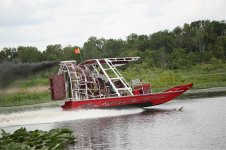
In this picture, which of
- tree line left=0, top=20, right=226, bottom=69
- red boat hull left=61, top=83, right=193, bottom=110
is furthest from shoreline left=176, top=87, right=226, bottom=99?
tree line left=0, top=20, right=226, bottom=69

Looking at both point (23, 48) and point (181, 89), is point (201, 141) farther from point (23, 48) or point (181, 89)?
point (23, 48)

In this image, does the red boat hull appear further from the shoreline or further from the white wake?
the shoreline

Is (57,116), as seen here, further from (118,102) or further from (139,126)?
(139,126)

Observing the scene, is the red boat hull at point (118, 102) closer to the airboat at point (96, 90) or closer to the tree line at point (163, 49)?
the airboat at point (96, 90)

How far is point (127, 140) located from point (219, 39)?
260 ft

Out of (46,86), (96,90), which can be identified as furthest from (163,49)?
(96,90)

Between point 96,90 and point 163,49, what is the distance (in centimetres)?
6199

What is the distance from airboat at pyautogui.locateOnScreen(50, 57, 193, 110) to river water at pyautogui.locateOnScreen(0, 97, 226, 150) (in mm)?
666

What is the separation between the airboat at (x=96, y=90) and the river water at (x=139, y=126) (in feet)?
2.19

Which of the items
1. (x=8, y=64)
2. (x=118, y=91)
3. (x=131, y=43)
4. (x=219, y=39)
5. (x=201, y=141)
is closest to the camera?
(x=201, y=141)

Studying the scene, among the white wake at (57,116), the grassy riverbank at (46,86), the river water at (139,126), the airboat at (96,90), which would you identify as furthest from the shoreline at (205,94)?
the white wake at (57,116)

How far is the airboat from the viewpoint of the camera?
117 ft

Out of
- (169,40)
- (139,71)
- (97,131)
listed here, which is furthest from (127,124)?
(169,40)

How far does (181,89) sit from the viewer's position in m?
38.2
